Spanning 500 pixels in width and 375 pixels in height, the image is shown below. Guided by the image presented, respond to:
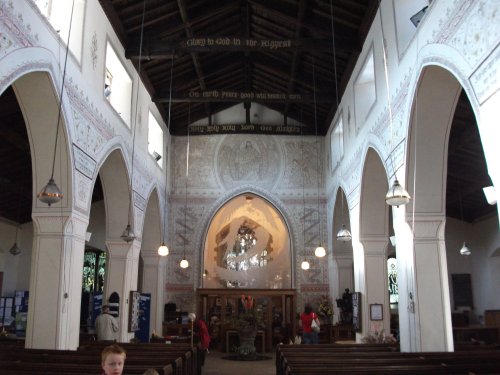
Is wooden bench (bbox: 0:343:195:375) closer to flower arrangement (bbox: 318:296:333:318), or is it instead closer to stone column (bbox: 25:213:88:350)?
stone column (bbox: 25:213:88:350)

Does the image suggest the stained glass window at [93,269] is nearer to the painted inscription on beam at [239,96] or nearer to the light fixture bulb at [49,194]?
the painted inscription on beam at [239,96]

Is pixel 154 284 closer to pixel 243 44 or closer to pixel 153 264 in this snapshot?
pixel 153 264

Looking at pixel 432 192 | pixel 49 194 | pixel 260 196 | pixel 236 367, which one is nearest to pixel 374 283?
pixel 236 367

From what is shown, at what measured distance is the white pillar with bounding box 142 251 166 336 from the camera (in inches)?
629

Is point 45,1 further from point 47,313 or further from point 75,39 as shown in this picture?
point 47,313

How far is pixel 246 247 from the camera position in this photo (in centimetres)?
2002

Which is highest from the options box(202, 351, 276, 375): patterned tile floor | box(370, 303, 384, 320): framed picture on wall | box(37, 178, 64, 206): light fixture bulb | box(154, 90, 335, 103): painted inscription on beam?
box(154, 90, 335, 103): painted inscription on beam

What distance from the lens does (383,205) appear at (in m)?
12.3

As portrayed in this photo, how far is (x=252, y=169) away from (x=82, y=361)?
1222 centimetres

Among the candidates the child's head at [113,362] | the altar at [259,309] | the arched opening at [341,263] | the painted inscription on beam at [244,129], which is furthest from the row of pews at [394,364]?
the painted inscription on beam at [244,129]

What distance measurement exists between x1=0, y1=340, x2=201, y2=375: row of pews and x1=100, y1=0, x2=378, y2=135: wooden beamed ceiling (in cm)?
671

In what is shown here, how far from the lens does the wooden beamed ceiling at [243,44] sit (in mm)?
11391

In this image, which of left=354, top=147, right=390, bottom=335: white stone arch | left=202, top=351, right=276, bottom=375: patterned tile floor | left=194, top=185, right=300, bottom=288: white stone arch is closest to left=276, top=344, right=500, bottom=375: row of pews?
left=202, top=351, right=276, bottom=375: patterned tile floor

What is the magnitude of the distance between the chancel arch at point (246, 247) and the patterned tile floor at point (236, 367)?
191 inches
